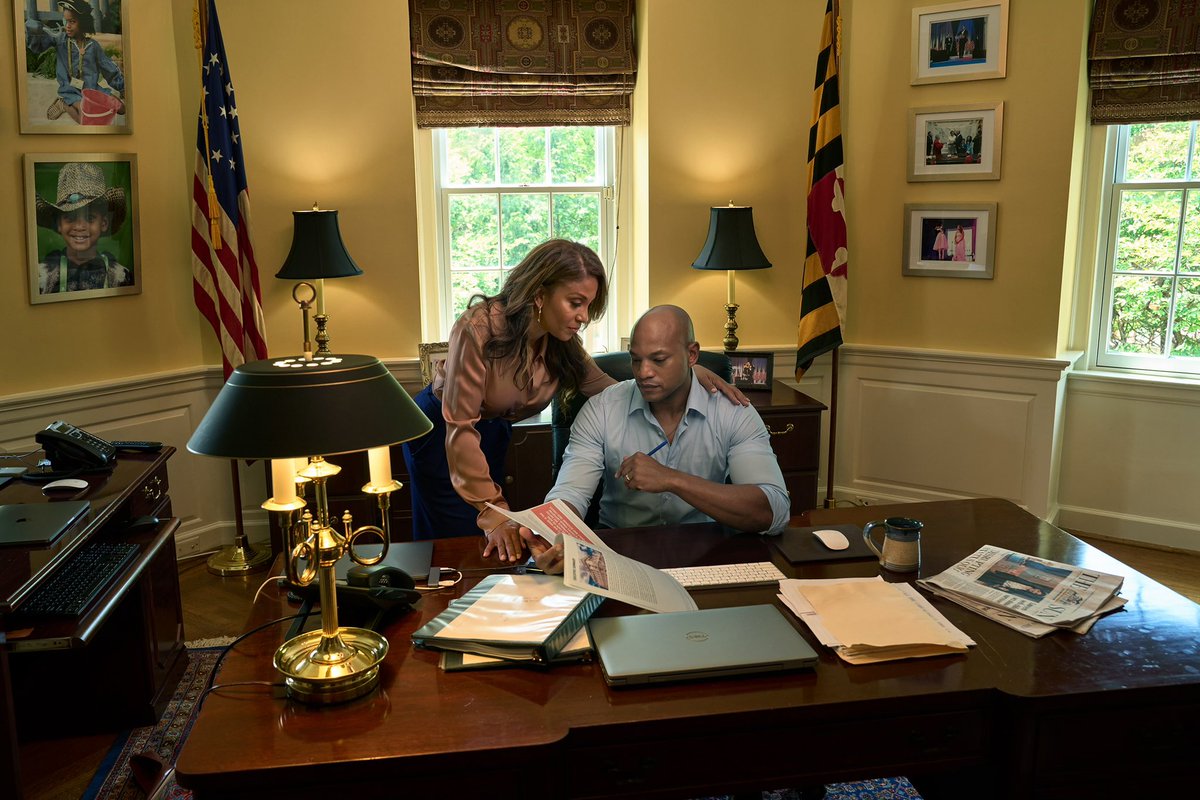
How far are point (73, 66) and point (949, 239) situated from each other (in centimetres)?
364

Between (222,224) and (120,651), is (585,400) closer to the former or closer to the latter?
(120,651)

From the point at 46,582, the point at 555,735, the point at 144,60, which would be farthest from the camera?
the point at 144,60

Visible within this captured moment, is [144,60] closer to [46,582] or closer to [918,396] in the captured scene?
[46,582]

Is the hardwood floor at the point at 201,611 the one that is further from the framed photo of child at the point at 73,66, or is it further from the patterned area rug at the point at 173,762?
the framed photo of child at the point at 73,66

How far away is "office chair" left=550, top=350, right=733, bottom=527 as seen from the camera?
2577mm

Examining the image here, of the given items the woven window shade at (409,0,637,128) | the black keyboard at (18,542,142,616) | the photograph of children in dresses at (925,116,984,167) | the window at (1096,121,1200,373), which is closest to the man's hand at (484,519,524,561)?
the black keyboard at (18,542,142,616)

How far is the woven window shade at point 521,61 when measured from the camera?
4176mm

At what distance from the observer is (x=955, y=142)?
4.14m

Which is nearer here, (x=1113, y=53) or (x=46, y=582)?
(x=46, y=582)

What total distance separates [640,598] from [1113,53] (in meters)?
3.39

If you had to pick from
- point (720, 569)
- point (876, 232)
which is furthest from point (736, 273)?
point (720, 569)

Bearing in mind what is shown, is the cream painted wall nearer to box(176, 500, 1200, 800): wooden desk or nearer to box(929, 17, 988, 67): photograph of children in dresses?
box(176, 500, 1200, 800): wooden desk

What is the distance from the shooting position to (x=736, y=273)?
4.45 metres

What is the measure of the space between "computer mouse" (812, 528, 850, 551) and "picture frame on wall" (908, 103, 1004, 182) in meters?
2.56
